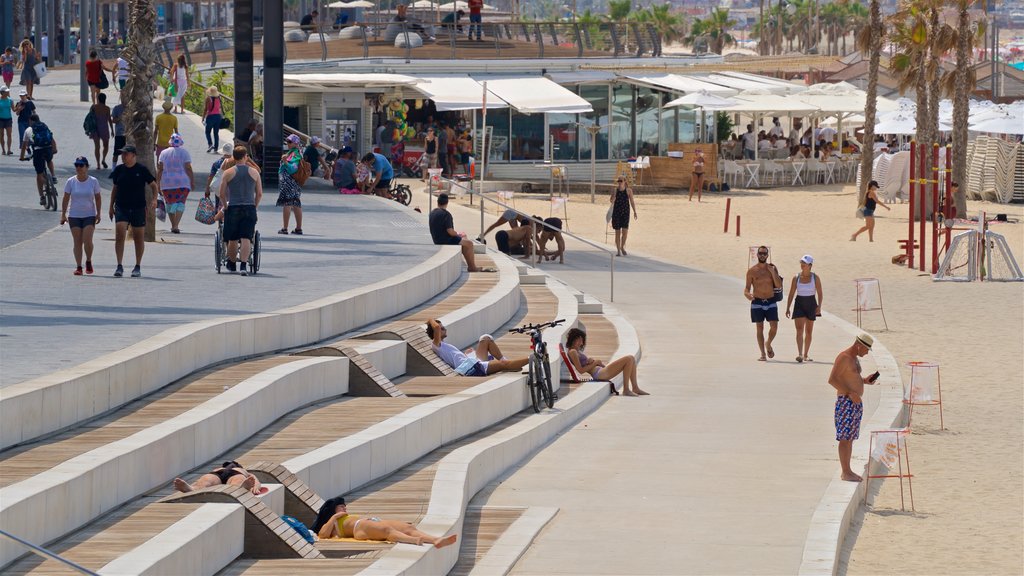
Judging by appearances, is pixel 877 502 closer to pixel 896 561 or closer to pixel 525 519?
pixel 896 561

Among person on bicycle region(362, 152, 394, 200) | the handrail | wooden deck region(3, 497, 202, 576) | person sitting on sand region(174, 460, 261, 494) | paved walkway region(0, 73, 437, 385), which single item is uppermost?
person on bicycle region(362, 152, 394, 200)

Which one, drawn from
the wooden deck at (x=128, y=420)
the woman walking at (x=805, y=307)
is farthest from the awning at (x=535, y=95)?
the wooden deck at (x=128, y=420)

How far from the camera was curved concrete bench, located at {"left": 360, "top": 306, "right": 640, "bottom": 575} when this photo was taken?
834 centimetres

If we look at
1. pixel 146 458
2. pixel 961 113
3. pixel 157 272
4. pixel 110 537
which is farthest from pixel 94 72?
pixel 110 537

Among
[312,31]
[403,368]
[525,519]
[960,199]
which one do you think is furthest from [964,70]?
[525,519]

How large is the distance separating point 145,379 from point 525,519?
8.34 ft

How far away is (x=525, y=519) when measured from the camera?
409 inches

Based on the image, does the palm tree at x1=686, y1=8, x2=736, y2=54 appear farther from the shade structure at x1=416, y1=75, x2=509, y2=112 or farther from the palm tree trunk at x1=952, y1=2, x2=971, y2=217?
the shade structure at x1=416, y1=75, x2=509, y2=112

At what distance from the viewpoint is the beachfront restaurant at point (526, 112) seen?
41.1 meters

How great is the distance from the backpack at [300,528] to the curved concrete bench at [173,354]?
140 centimetres

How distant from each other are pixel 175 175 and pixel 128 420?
9.89 m

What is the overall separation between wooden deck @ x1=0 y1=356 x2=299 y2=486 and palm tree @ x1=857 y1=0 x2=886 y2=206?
104ft

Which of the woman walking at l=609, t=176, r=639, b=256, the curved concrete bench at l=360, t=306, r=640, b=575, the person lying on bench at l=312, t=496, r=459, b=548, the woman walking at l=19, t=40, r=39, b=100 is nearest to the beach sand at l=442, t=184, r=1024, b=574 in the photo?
the woman walking at l=609, t=176, r=639, b=256

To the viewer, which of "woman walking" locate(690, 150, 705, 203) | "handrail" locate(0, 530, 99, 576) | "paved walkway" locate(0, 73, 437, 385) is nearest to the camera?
"handrail" locate(0, 530, 99, 576)
